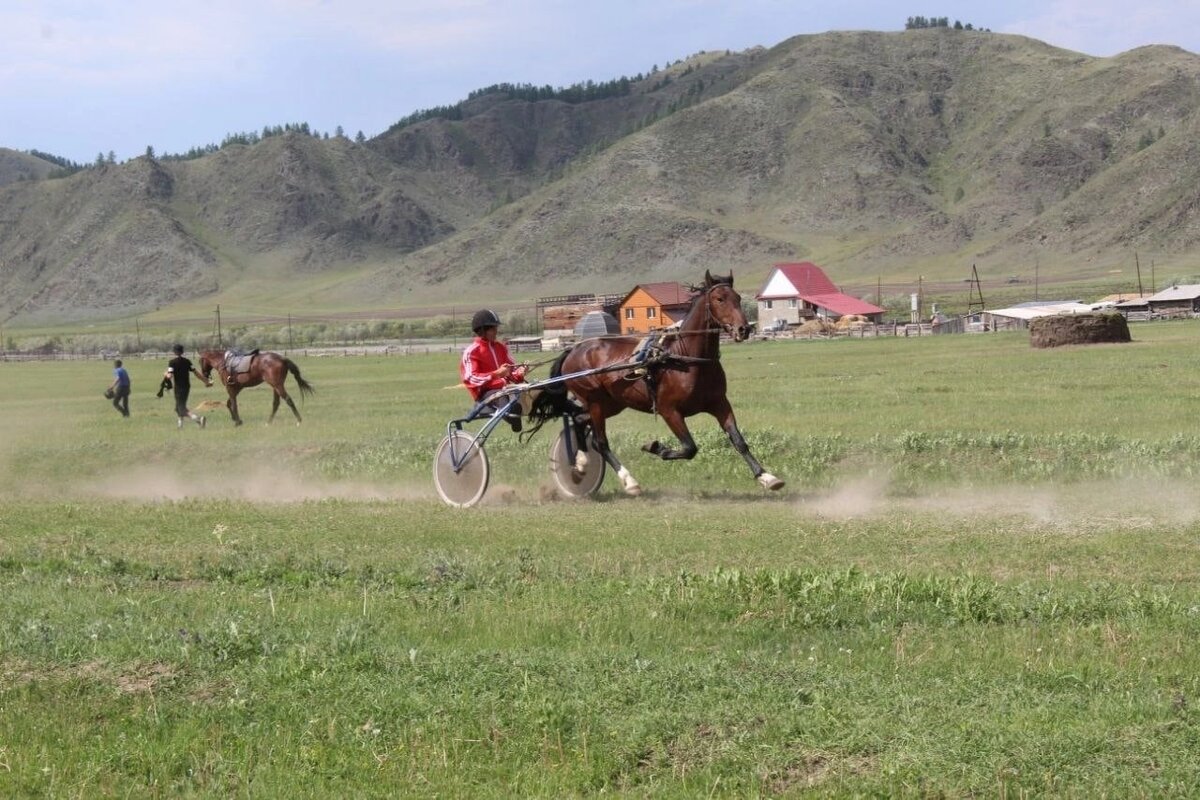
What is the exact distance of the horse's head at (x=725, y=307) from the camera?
51.2 feet

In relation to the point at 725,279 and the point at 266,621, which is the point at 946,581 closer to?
the point at 266,621

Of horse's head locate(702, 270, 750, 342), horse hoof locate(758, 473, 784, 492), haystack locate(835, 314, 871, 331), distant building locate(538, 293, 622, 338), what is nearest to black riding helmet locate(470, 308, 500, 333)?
horse's head locate(702, 270, 750, 342)

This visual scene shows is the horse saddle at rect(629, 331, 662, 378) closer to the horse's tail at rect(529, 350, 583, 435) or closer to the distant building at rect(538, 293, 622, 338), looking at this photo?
the horse's tail at rect(529, 350, 583, 435)

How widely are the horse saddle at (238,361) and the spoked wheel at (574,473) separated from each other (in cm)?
1814

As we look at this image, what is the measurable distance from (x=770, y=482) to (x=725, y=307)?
2.20 metres

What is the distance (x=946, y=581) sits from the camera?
9.85m

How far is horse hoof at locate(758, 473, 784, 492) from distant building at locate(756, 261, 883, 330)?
11086 centimetres

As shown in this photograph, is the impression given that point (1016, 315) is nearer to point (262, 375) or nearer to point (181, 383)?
point (262, 375)

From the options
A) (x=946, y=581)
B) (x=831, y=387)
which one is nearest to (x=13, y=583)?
(x=946, y=581)

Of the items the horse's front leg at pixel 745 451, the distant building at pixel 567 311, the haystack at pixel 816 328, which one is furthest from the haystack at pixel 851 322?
the horse's front leg at pixel 745 451

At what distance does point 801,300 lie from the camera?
131 meters

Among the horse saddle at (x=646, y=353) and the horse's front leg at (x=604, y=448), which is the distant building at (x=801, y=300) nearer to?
the horse's front leg at (x=604, y=448)

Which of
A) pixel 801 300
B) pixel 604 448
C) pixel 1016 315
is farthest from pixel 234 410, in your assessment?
pixel 801 300

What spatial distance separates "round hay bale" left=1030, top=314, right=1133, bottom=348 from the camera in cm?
5300
